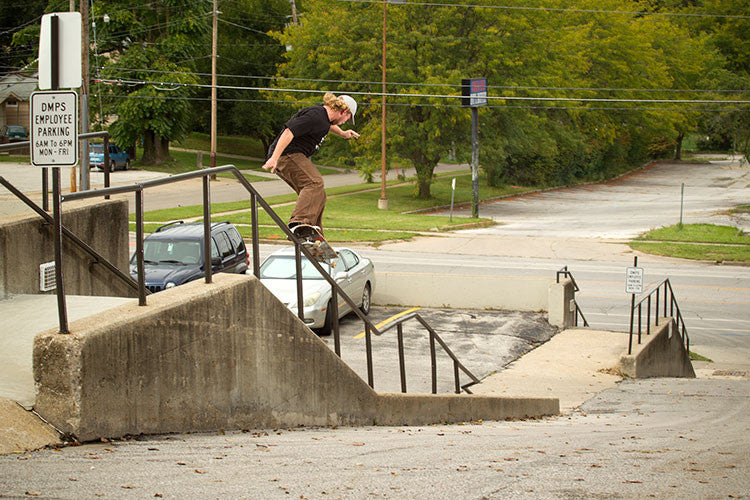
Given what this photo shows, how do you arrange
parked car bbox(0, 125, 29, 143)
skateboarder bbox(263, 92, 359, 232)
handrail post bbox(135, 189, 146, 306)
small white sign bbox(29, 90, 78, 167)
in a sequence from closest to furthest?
small white sign bbox(29, 90, 78, 167), handrail post bbox(135, 189, 146, 306), skateboarder bbox(263, 92, 359, 232), parked car bbox(0, 125, 29, 143)

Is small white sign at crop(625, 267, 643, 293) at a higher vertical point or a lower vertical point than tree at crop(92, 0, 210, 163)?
lower

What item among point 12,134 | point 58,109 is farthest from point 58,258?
point 12,134

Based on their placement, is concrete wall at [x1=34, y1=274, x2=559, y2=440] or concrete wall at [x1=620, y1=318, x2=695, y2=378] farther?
concrete wall at [x1=620, y1=318, x2=695, y2=378]

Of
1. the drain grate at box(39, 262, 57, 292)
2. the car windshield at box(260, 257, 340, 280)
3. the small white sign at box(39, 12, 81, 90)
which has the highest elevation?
the small white sign at box(39, 12, 81, 90)

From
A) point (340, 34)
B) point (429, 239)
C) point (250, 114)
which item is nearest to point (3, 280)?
point (429, 239)

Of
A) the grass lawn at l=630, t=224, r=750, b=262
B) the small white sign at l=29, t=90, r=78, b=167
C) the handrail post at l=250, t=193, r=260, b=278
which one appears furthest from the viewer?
the grass lawn at l=630, t=224, r=750, b=262

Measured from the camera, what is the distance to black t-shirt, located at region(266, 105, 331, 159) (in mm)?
6695

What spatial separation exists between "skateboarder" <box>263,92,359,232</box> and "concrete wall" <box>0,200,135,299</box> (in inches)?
71.4

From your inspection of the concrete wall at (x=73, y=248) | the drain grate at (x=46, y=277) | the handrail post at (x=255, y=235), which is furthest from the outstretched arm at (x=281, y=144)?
the drain grate at (x=46, y=277)

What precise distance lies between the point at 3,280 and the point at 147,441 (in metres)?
2.31

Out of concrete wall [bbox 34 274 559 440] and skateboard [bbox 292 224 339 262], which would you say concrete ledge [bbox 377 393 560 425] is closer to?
concrete wall [bbox 34 274 559 440]

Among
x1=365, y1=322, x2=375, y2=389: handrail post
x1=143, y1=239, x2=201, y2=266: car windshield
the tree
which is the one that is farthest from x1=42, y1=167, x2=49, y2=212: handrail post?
the tree

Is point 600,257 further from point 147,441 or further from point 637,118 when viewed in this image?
point 637,118

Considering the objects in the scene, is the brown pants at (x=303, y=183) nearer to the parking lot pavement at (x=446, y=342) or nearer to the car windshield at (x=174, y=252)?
the parking lot pavement at (x=446, y=342)
